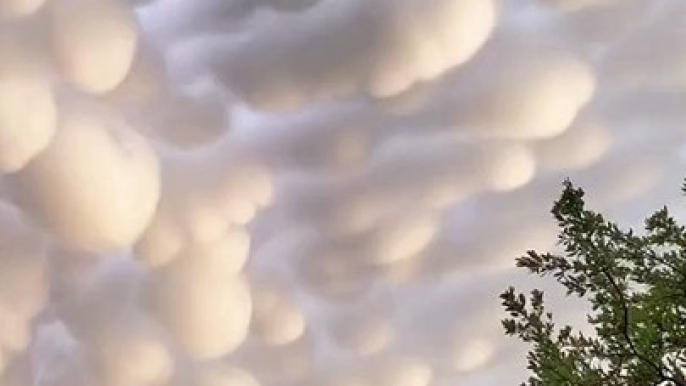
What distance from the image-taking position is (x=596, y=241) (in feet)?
32.1

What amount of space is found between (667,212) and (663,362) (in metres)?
1.57

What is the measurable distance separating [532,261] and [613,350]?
1150mm

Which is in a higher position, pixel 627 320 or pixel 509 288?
pixel 509 288

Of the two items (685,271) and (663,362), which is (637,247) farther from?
(663,362)

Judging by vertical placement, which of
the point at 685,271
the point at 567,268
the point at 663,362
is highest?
the point at 567,268

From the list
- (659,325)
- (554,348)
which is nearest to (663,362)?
(659,325)

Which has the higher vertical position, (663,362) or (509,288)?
(509,288)

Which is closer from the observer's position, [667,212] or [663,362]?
[663,362]

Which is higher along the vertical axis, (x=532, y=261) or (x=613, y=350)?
(x=532, y=261)

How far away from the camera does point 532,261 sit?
9.79m

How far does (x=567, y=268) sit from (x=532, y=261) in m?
0.37

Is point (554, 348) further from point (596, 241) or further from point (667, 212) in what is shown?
point (667, 212)

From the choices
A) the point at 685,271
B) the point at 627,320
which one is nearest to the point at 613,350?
the point at 627,320

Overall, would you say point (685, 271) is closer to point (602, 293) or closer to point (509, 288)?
point (602, 293)
